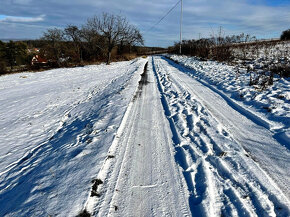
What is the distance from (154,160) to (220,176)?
987mm

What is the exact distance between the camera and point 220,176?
92.7 inches

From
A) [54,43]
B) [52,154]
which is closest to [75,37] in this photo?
[54,43]

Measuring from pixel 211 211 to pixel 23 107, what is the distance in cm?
737

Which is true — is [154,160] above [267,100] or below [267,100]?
below

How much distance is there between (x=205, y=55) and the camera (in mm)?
17688

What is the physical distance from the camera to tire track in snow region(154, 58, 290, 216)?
74.8 inches

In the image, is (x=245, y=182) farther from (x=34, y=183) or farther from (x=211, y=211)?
(x=34, y=183)

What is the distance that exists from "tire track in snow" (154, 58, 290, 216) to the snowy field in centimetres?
1

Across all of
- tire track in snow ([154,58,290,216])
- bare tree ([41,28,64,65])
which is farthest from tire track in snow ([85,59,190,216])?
bare tree ([41,28,64,65])

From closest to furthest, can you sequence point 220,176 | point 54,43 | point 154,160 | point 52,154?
1. point 220,176
2. point 154,160
3. point 52,154
4. point 54,43

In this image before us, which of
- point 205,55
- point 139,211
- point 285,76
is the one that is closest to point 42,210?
point 139,211

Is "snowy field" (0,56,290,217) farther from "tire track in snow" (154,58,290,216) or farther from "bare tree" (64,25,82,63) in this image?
"bare tree" (64,25,82,63)

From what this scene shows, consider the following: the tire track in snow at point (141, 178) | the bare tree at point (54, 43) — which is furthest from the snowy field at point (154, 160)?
the bare tree at point (54, 43)

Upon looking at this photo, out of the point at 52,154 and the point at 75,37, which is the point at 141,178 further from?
the point at 75,37
